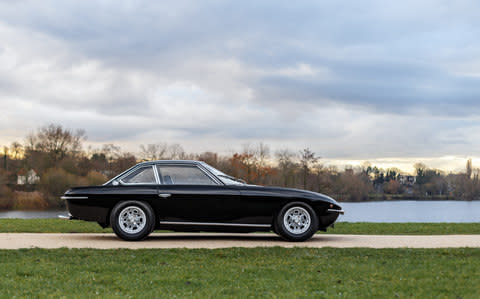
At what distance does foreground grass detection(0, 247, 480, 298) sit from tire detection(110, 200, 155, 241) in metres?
1.66

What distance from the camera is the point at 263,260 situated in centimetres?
794

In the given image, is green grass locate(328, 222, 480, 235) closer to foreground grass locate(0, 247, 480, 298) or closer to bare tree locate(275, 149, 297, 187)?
foreground grass locate(0, 247, 480, 298)

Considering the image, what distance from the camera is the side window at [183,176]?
1073 centimetres

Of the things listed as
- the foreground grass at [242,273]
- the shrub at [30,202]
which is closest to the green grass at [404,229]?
the foreground grass at [242,273]

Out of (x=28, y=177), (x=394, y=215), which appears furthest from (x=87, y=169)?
(x=394, y=215)

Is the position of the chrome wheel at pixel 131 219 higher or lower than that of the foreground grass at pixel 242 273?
higher

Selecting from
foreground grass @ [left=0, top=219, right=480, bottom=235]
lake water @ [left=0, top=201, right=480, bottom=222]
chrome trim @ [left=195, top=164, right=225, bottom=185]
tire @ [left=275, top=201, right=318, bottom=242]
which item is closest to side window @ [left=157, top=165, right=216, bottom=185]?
chrome trim @ [left=195, top=164, right=225, bottom=185]

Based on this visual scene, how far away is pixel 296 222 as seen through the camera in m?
10.5

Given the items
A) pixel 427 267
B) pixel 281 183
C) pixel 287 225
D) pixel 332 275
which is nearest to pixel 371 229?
pixel 287 225

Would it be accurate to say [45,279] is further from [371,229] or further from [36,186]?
[36,186]

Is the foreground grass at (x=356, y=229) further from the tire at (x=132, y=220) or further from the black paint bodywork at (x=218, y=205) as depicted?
the black paint bodywork at (x=218, y=205)

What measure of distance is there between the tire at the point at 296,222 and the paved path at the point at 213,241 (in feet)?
0.61

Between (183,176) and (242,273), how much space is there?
415cm

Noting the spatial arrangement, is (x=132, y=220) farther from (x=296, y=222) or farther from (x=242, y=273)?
(x=242, y=273)
